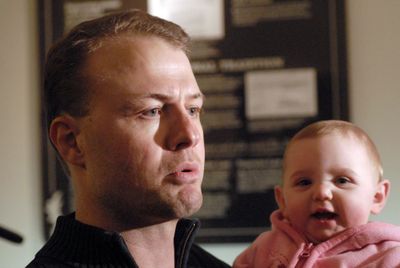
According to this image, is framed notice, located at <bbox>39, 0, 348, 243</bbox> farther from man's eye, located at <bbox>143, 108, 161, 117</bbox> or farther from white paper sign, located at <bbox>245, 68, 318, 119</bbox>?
man's eye, located at <bbox>143, 108, 161, 117</bbox>

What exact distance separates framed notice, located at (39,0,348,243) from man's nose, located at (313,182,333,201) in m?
0.72

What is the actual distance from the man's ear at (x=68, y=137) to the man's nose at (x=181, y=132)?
0.64 feet

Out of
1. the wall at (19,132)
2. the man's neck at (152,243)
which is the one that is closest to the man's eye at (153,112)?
the man's neck at (152,243)

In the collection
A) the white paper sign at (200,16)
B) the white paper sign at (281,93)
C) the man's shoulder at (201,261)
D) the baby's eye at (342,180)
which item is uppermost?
the white paper sign at (200,16)

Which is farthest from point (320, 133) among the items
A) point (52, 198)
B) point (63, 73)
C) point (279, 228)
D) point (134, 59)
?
point (52, 198)

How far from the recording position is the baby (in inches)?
46.2

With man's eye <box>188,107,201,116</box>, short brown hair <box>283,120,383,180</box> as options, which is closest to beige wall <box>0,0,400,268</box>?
short brown hair <box>283,120,383,180</box>

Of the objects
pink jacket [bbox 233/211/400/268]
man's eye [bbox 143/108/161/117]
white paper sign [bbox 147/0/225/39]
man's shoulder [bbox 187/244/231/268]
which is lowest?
man's shoulder [bbox 187/244/231/268]

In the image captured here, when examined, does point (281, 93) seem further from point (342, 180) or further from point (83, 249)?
point (83, 249)

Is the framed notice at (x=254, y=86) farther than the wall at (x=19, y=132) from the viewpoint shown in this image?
No

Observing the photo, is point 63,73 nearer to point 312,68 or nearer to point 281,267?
point 281,267

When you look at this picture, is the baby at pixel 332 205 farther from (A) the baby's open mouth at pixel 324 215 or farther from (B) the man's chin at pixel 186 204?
(B) the man's chin at pixel 186 204

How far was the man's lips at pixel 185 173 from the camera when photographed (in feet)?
3.40

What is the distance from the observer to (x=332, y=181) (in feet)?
3.99
